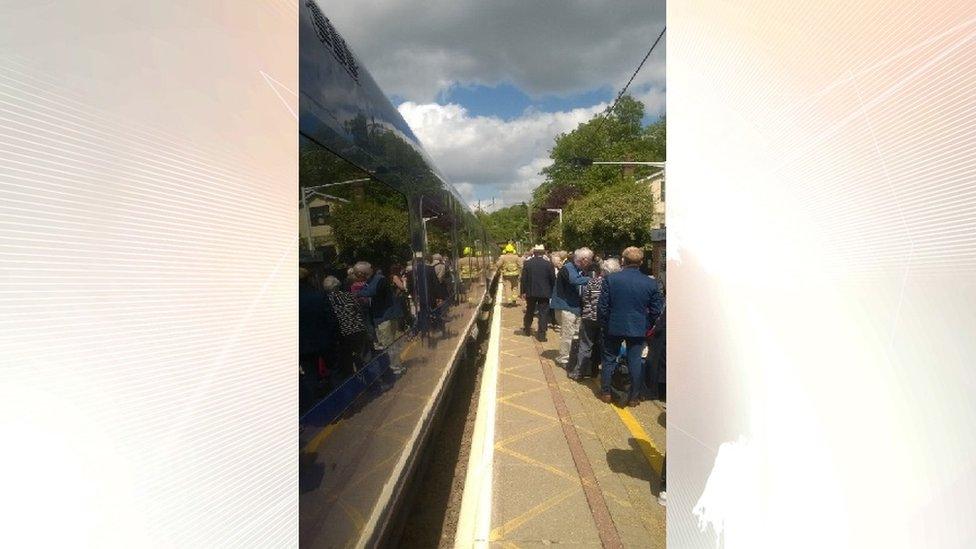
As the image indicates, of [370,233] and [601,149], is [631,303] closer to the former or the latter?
[370,233]

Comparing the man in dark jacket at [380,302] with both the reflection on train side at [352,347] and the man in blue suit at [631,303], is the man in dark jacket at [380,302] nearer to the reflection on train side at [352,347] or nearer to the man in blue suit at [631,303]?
the reflection on train side at [352,347]

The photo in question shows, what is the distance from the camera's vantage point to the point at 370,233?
7.82 feet

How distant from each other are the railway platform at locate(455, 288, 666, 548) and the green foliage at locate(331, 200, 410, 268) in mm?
1798

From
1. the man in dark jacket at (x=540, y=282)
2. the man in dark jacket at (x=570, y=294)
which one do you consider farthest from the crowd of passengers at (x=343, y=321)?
the man in dark jacket at (x=540, y=282)

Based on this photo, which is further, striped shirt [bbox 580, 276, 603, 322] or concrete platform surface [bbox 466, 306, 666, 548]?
striped shirt [bbox 580, 276, 603, 322]

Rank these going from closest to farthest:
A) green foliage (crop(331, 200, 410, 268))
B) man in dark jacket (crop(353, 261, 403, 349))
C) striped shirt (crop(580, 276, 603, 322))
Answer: green foliage (crop(331, 200, 410, 268)), man in dark jacket (crop(353, 261, 403, 349)), striped shirt (crop(580, 276, 603, 322))

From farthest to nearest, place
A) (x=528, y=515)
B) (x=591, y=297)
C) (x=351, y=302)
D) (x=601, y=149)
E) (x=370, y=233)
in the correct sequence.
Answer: (x=601, y=149), (x=591, y=297), (x=528, y=515), (x=370, y=233), (x=351, y=302)

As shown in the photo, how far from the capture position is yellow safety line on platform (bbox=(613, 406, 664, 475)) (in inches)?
169

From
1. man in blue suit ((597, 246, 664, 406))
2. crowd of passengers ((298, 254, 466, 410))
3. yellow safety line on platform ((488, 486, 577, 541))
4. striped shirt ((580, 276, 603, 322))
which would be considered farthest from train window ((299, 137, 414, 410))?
striped shirt ((580, 276, 603, 322))

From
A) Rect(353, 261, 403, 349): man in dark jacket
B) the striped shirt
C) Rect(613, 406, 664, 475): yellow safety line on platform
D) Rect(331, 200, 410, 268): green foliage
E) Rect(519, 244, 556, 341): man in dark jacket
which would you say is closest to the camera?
Rect(331, 200, 410, 268): green foliage

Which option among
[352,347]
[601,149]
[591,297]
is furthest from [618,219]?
[352,347]

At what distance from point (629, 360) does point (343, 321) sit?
3.79 meters

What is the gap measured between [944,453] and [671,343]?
66 cm

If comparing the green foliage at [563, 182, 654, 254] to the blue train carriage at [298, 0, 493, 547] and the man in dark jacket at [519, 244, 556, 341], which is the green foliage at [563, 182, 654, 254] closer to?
the man in dark jacket at [519, 244, 556, 341]
